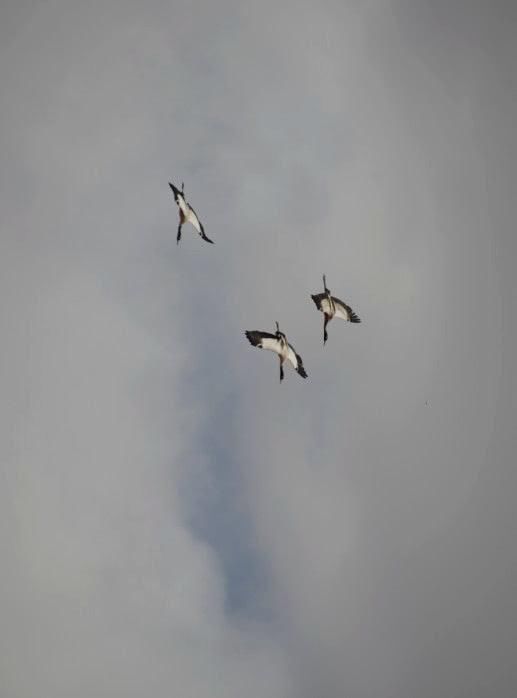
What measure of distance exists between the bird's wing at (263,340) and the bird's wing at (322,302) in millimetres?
6925

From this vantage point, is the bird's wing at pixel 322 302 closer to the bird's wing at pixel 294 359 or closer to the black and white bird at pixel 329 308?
the black and white bird at pixel 329 308

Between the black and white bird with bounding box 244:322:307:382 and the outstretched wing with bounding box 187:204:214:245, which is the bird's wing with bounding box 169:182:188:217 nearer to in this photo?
the outstretched wing with bounding box 187:204:214:245

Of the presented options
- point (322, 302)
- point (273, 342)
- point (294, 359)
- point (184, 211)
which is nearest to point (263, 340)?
point (273, 342)

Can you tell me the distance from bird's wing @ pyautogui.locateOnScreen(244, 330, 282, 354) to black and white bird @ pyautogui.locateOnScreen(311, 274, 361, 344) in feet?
17.2

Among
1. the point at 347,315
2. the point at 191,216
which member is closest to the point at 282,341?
the point at 347,315

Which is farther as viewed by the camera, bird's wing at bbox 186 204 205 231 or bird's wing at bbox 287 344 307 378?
bird's wing at bbox 186 204 205 231

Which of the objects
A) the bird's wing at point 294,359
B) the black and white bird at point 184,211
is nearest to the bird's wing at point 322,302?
the bird's wing at point 294,359

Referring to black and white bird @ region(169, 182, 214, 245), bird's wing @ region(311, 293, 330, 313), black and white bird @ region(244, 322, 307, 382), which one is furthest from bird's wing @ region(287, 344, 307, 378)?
black and white bird @ region(169, 182, 214, 245)

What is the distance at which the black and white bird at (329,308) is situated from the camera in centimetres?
5266

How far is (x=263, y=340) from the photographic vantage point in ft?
155

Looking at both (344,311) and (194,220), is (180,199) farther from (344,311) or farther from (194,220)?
(344,311)

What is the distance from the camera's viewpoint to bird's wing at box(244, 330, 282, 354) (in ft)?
154

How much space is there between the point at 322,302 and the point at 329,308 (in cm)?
143

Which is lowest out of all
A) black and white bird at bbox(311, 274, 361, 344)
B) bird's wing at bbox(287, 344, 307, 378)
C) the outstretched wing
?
bird's wing at bbox(287, 344, 307, 378)
